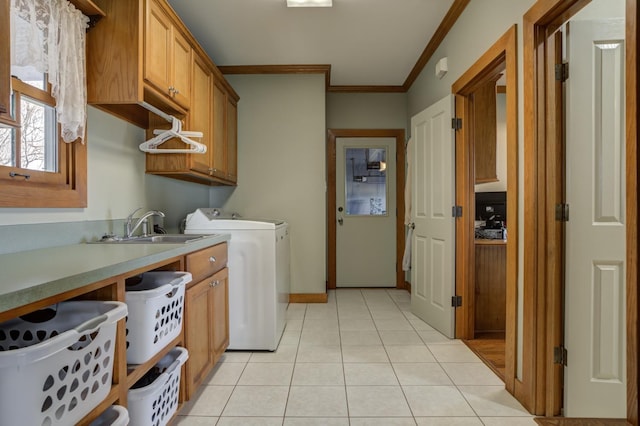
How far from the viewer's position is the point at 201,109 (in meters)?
2.66

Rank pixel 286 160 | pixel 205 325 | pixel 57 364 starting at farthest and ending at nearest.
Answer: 1. pixel 286 160
2. pixel 205 325
3. pixel 57 364

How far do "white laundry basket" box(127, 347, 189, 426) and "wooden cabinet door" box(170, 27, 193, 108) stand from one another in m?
1.54

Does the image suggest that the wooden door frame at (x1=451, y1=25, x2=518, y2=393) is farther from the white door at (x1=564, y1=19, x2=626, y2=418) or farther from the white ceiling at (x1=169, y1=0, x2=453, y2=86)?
the white ceiling at (x1=169, y1=0, x2=453, y2=86)

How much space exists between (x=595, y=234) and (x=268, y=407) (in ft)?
6.01

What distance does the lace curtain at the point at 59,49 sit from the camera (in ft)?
4.36

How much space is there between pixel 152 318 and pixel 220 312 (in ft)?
3.19

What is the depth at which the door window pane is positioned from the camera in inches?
180

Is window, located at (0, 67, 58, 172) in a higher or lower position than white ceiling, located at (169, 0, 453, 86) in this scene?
lower

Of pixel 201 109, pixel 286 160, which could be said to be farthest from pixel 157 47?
pixel 286 160

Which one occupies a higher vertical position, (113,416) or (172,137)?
(172,137)

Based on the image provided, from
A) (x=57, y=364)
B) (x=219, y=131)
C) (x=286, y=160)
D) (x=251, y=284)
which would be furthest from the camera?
(x=286, y=160)

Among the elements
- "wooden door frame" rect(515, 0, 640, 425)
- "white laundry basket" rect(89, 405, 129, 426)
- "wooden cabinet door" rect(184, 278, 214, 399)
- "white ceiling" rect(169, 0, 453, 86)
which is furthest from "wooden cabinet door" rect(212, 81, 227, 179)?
"wooden door frame" rect(515, 0, 640, 425)

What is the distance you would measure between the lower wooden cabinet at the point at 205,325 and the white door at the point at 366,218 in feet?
7.88

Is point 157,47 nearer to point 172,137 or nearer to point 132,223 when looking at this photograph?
point 172,137
